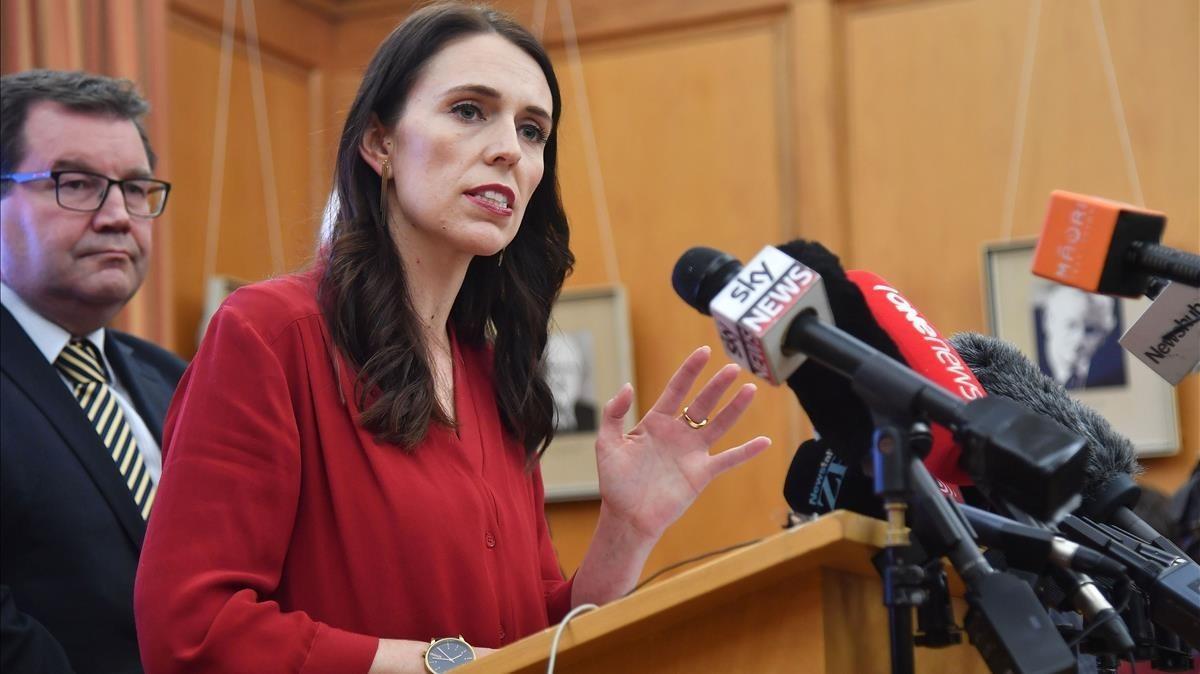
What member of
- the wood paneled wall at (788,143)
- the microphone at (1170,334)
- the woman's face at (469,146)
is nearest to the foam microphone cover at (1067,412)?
the microphone at (1170,334)

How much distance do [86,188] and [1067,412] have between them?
2.16m

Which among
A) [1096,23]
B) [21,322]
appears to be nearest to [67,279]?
[21,322]

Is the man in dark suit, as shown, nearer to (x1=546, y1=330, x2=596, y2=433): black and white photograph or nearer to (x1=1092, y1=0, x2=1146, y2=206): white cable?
(x1=546, y1=330, x2=596, y2=433): black and white photograph

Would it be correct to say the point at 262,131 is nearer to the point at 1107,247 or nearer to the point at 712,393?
the point at 712,393

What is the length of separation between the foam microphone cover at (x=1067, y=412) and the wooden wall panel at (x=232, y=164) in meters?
3.29

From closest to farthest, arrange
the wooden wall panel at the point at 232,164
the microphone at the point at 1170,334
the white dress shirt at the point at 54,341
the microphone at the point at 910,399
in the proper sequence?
the microphone at the point at 910,399 → the microphone at the point at 1170,334 → the white dress shirt at the point at 54,341 → the wooden wall panel at the point at 232,164

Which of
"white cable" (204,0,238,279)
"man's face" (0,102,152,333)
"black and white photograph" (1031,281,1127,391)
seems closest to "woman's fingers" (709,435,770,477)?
"man's face" (0,102,152,333)

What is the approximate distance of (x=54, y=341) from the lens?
297 centimetres

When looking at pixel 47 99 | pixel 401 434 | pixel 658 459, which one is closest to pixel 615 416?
pixel 658 459

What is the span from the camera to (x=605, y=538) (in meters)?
2.03

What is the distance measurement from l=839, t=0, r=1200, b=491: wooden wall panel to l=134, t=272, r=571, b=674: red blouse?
125 inches

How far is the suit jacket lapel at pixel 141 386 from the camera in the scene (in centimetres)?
307

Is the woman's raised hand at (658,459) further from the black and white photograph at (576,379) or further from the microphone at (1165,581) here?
the black and white photograph at (576,379)

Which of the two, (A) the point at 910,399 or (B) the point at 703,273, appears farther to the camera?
(B) the point at 703,273
